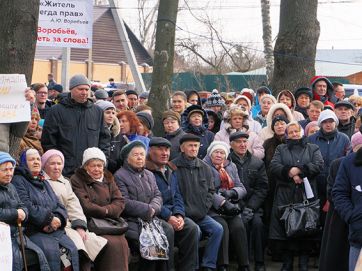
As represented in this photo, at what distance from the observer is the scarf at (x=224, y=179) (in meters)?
11.2

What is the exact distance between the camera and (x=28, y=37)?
347 inches

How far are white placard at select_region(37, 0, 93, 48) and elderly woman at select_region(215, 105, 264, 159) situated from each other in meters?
3.07

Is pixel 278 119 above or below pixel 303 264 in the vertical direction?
above

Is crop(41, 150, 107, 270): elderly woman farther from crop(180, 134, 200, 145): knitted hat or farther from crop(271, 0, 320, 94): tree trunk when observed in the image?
crop(271, 0, 320, 94): tree trunk

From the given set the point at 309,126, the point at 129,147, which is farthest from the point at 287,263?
the point at 129,147

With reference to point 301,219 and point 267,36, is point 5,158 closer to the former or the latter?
point 301,219

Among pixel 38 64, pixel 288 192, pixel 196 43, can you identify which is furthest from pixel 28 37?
pixel 38 64

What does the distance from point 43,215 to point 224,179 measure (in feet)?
10.7

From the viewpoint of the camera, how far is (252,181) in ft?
38.2

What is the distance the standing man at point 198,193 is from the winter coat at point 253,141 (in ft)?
4.24

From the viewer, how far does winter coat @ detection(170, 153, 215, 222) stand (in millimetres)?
10672

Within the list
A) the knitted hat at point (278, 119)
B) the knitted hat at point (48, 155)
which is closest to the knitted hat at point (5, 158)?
the knitted hat at point (48, 155)

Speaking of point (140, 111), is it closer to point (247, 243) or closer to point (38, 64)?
point (247, 243)

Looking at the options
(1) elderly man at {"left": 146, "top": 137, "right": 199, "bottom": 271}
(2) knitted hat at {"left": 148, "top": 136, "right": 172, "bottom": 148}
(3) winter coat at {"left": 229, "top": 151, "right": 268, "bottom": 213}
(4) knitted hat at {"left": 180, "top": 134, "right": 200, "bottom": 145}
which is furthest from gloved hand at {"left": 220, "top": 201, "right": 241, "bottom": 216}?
(2) knitted hat at {"left": 148, "top": 136, "right": 172, "bottom": 148}
